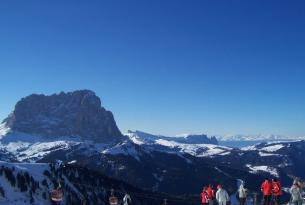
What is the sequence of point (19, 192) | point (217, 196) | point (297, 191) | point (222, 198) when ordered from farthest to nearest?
point (19, 192), point (217, 196), point (222, 198), point (297, 191)

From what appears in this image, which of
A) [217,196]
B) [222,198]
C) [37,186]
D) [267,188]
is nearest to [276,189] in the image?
[267,188]

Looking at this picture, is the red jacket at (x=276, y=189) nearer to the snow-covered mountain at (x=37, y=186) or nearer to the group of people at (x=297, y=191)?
the group of people at (x=297, y=191)

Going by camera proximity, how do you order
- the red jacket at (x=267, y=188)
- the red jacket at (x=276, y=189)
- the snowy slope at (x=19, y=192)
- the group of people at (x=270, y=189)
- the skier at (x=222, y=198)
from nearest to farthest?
the skier at (x=222, y=198) < the red jacket at (x=276, y=189) < the group of people at (x=270, y=189) < the red jacket at (x=267, y=188) < the snowy slope at (x=19, y=192)

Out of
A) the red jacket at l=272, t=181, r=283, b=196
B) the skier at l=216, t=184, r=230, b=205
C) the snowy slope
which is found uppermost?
the red jacket at l=272, t=181, r=283, b=196

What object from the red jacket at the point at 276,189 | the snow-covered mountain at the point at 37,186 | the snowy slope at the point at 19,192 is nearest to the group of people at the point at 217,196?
the red jacket at the point at 276,189

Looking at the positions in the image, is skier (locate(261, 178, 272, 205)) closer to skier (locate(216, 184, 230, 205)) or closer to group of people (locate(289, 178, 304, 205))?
group of people (locate(289, 178, 304, 205))

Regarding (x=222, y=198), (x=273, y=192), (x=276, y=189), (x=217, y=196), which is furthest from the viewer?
(x=273, y=192)

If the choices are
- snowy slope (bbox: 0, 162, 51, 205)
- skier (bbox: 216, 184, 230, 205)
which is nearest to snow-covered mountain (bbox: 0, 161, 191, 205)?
snowy slope (bbox: 0, 162, 51, 205)

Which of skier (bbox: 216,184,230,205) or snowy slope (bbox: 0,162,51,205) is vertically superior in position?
skier (bbox: 216,184,230,205)

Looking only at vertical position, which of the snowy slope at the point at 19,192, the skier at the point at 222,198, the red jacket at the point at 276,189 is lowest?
the snowy slope at the point at 19,192

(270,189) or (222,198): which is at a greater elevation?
(270,189)

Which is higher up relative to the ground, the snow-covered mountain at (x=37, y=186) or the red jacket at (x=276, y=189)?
the red jacket at (x=276, y=189)

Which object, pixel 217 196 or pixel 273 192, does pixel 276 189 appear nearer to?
pixel 273 192

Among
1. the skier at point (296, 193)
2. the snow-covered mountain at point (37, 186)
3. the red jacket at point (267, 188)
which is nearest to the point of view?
the skier at point (296, 193)
